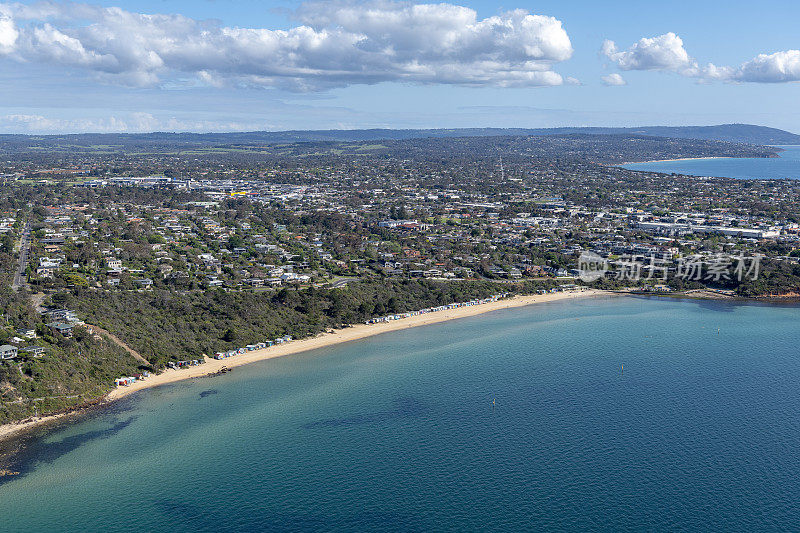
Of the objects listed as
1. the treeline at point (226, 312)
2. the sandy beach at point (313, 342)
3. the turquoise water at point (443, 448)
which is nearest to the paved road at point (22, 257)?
the treeline at point (226, 312)

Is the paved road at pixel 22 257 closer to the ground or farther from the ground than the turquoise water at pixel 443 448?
farther from the ground

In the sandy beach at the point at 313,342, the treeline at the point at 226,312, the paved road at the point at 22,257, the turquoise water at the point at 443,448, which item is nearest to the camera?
the turquoise water at the point at 443,448

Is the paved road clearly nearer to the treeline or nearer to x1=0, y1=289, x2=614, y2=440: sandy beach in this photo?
the treeline

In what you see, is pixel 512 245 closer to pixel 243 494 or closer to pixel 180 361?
pixel 180 361

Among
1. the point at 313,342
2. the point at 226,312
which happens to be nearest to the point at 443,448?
the point at 313,342

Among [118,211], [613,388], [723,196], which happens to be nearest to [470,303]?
[613,388]

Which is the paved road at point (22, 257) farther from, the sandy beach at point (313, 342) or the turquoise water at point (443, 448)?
the turquoise water at point (443, 448)

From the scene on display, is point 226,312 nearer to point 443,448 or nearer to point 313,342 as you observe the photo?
point 313,342
